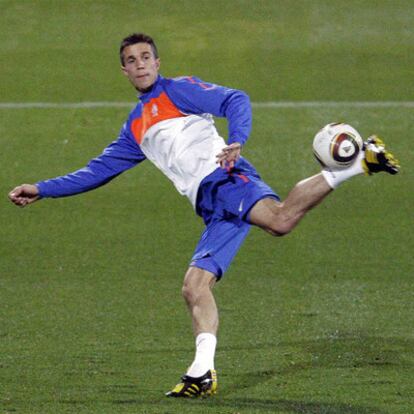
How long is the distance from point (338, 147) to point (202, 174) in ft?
3.61

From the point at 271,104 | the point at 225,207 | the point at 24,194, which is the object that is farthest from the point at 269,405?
the point at 271,104

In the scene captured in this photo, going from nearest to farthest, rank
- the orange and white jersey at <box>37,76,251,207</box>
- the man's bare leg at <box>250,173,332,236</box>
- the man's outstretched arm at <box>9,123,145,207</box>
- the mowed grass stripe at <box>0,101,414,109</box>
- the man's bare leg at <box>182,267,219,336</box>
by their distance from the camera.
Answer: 1. the man's bare leg at <box>250,173,332,236</box>
2. the man's bare leg at <box>182,267,219,336</box>
3. the orange and white jersey at <box>37,76,251,207</box>
4. the man's outstretched arm at <box>9,123,145,207</box>
5. the mowed grass stripe at <box>0,101,414,109</box>

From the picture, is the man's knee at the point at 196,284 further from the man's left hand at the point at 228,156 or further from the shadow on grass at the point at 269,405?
the man's left hand at the point at 228,156

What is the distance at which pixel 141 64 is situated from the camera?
9.10 meters

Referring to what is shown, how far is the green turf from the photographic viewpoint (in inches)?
359

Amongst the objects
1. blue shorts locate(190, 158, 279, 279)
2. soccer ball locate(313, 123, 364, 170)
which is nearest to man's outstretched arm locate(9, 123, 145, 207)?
blue shorts locate(190, 158, 279, 279)

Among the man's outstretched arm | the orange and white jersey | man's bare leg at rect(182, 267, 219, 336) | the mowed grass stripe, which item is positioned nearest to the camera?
man's bare leg at rect(182, 267, 219, 336)

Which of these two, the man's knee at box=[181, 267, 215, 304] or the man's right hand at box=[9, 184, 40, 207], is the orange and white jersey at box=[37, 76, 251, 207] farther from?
the man's knee at box=[181, 267, 215, 304]

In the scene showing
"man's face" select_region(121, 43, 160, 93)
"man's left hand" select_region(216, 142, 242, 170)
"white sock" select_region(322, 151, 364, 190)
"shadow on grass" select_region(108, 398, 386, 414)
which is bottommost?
"shadow on grass" select_region(108, 398, 386, 414)

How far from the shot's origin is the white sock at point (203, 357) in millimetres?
8422

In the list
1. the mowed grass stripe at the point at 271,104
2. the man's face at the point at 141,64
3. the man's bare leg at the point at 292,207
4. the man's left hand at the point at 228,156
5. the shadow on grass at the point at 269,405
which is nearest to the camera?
the shadow on grass at the point at 269,405

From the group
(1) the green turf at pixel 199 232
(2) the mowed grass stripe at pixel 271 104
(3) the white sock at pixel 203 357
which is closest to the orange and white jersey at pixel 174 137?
(3) the white sock at pixel 203 357

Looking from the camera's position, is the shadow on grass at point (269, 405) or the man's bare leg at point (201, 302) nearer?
the shadow on grass at point (269, 405)

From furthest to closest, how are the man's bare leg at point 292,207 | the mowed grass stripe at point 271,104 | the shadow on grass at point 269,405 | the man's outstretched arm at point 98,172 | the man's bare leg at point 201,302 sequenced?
the mowed grass stripe at point 271,104
the man's outstretched arm at point 98,172
the man's bare leg at point 201,302
the man's bare leg at point 292,207
the shadow on grass at point 269,405
